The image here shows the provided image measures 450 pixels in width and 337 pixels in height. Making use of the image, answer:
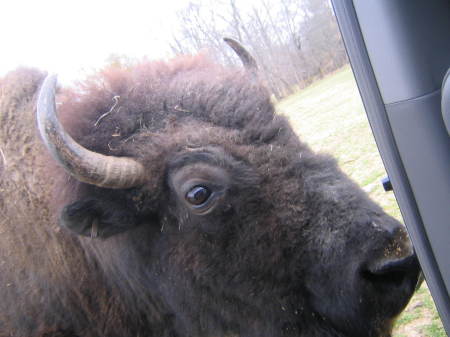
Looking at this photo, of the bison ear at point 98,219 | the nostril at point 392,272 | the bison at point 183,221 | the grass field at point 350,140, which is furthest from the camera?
the grass field at point 350,140

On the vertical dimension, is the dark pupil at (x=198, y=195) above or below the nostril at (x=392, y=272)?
above

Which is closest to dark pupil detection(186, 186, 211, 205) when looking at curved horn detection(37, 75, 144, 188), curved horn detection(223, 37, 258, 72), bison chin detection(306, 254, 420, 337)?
curved horn detection(37, 75, 144, 188)

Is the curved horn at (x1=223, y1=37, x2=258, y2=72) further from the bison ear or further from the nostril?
the nostril

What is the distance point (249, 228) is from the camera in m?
2.88

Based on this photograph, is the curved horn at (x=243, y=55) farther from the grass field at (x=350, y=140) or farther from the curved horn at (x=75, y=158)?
the curved horn at (x=75, y=158)

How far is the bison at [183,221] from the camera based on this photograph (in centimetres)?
265

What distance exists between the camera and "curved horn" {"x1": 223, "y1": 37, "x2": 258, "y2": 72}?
3.99 metres

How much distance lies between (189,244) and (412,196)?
1.82 meters

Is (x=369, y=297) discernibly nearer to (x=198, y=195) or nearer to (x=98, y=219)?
(x=198, y=195)

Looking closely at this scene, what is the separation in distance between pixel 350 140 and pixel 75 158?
30.7ft

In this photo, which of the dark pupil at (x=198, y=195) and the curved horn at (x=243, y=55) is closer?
the dark pupil at (x=198, y=195)

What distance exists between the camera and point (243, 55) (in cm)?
409

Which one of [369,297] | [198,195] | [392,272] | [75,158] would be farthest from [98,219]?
[392,272]

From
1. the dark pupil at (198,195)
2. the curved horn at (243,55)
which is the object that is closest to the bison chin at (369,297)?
the dark pupil at (198,195)
